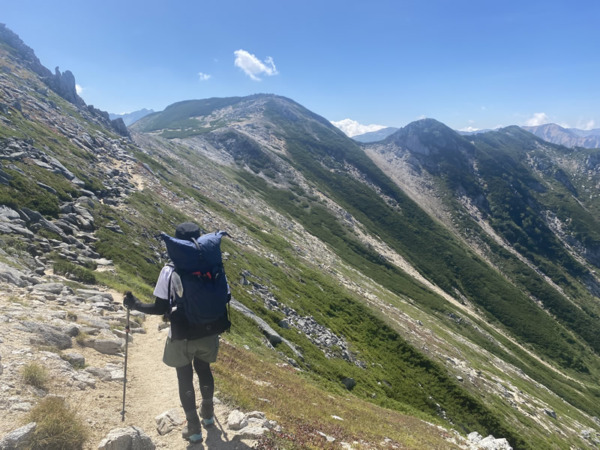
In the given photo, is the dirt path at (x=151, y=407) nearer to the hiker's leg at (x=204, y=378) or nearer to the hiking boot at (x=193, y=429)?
the hiking boot at (x=193, y=429)

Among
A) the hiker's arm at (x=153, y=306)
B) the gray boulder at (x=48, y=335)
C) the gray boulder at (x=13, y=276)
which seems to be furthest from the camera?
the gray boulder at (x=13, y=276)

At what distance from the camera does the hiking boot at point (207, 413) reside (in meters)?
7.46

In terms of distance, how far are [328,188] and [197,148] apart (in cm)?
6720

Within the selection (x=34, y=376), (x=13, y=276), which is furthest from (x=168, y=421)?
(x=13, y=276)

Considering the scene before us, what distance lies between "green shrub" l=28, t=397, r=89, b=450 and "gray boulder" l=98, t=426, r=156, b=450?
0.45 m

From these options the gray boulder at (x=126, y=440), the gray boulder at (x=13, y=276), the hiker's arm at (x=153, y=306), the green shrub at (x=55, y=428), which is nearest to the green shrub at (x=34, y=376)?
the green shrub at (x=55, y=428)

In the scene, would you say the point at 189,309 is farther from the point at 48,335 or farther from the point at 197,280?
the point at 48,335

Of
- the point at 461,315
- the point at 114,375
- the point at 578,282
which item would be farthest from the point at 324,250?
the point at 578,282

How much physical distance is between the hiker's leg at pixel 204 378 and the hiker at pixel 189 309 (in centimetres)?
2

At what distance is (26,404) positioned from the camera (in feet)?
21.5

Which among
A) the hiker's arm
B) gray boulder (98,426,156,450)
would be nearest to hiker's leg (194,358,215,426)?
gray boulder (98,426,156,450)

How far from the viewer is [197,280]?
22.2ft

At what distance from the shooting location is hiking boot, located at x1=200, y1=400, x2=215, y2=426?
24.5 feet

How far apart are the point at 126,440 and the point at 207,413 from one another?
175 centimetres
